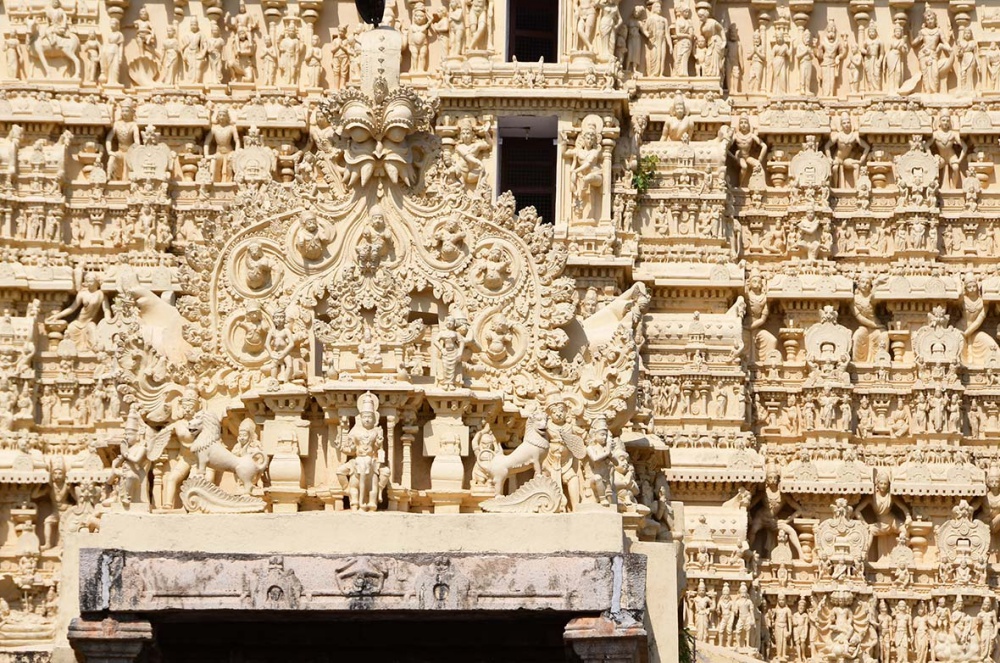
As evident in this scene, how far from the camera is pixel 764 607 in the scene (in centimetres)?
5541

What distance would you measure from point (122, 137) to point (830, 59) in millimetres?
12708

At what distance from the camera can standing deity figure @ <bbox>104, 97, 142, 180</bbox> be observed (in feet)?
188

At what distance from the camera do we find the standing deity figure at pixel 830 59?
5844cm

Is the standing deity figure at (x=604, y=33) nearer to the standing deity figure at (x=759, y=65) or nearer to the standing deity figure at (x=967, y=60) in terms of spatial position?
the standing deity figure at (x=759, y=65)

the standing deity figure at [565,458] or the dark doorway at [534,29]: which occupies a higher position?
the dark doorway at [534,29]

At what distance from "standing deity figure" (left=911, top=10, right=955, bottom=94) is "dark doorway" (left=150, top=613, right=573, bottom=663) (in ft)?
63.4

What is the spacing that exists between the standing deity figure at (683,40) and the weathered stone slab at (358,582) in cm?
1947

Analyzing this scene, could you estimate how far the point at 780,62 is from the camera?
5822 cm

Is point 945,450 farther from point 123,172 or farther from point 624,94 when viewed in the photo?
point 123,172

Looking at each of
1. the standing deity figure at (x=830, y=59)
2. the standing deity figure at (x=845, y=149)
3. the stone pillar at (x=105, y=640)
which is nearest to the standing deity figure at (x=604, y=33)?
the standing deity figure at (x=830, y=59)

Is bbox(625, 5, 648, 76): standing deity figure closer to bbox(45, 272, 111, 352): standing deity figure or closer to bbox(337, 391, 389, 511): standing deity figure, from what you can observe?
bbox(45, 272, 111, 352): standing deity figure

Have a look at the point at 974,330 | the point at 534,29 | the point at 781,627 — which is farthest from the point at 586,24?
the point at 781,627

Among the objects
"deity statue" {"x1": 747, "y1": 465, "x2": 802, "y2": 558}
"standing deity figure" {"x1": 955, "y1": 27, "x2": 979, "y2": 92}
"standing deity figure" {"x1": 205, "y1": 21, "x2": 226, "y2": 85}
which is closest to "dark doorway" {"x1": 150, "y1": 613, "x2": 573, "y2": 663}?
"deity statue" {"x1": 747, "y1": 465, "x2": 802, "y2": 558}

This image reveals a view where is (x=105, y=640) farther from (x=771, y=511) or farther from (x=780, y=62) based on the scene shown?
(x=780, y=62)
